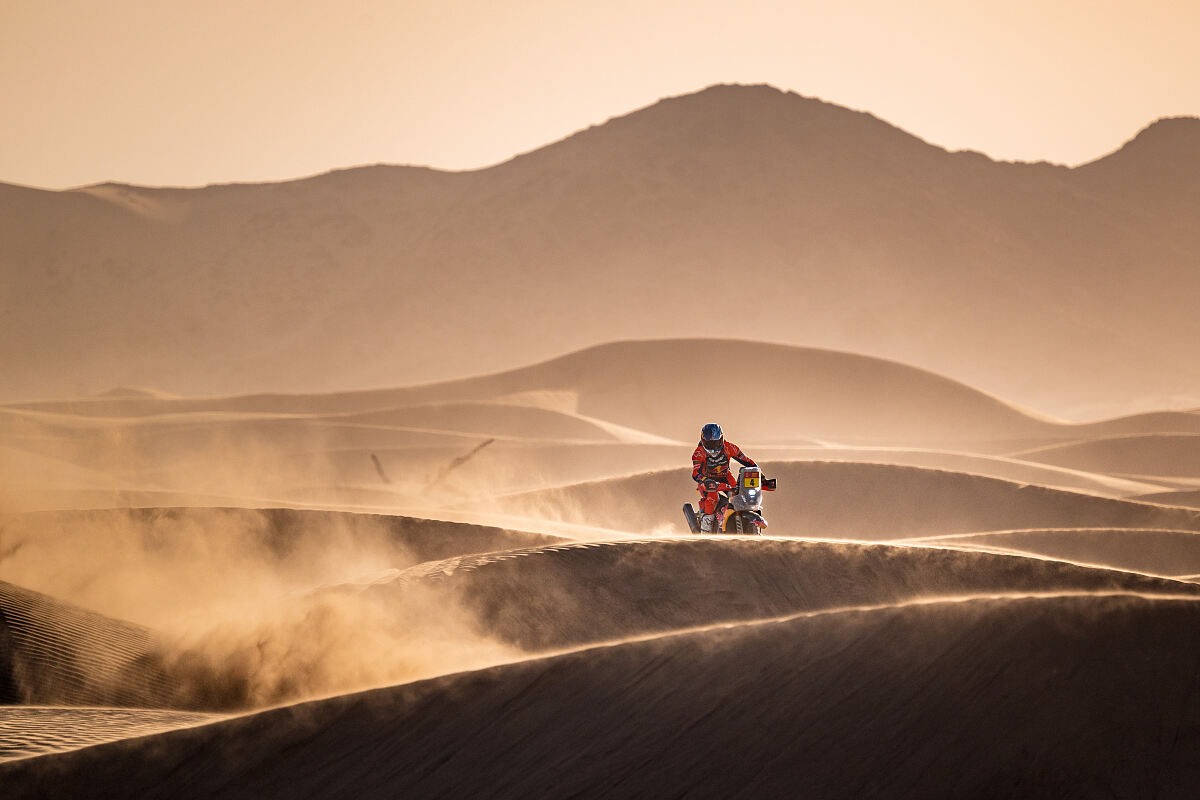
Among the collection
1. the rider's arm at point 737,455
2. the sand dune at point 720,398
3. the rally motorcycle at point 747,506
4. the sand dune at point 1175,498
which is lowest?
the sand dune at point 1175,498

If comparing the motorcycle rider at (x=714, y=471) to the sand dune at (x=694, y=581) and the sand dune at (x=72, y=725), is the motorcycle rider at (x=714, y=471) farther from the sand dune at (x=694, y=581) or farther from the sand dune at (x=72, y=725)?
the sand dune at (x=72, y=725)

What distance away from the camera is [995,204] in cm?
11131

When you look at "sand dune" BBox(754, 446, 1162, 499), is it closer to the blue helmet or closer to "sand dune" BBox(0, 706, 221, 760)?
the blue helmet

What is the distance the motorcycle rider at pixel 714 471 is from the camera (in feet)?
33.4

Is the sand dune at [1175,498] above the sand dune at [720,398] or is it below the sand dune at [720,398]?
below

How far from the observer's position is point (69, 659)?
21.7ft

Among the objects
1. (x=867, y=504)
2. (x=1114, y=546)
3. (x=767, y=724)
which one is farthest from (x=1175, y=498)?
(x=767, y=724)

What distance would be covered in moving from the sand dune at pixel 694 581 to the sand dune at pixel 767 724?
0.90 meters

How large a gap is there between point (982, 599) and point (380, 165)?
128643mm

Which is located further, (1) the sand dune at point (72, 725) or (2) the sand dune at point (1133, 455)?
(2) the sand dune at point (1133, 455)

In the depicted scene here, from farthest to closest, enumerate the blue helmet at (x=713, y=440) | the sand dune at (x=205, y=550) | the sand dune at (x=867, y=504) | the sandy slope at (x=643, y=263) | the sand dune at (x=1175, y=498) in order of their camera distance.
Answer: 1. the sandy slope at (x=643, y=263)
2. the sand dune at (x=1175, y=498)
3. the sand dune at (x=867, y=504)
4. the blue helmet at (x=713, y=440)
5. the sand dune at (x=205, y=550)

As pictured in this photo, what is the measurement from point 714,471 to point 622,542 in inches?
84.4

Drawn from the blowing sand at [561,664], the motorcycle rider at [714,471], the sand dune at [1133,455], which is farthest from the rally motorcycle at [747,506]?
the sand dune at [1133,455]

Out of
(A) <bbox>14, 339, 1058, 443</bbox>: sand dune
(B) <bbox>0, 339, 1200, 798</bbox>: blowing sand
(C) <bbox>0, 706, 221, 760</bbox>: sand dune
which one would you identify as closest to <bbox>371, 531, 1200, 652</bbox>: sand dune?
(B) <bbox>0, 339, 1200, 798</bbox>: blowing sand
